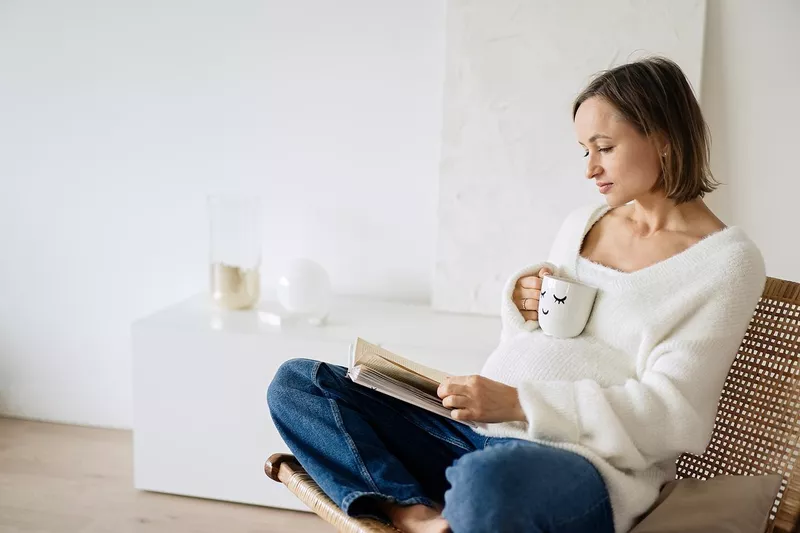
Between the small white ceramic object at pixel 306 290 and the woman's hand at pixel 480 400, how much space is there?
0.91 metres

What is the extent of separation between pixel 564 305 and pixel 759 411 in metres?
0.41

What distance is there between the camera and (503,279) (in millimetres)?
2307

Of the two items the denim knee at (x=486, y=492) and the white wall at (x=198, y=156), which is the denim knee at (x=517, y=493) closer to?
the denim knee at (x=486, y=492)

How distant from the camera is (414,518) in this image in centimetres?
133

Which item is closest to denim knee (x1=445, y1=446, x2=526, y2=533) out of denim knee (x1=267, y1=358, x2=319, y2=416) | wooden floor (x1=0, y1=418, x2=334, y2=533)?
denim knee (x1=267, y1=358, x2=319, y2=416)

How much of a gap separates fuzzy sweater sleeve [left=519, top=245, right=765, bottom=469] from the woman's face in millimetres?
213

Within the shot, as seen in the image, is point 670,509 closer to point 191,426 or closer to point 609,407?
point 609,407

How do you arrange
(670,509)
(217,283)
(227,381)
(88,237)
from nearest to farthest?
(670,509) → (227,381) → (217,283) → (88,237)

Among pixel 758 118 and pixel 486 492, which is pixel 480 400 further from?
pixel 758 118

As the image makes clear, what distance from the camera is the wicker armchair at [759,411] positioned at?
4.95ft

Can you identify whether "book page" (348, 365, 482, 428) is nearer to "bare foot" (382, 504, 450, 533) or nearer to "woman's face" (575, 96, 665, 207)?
"bare foot" (382, 504, 450, 533)

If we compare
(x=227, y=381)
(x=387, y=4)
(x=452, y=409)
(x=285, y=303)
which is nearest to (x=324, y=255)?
(x=285, y=303)

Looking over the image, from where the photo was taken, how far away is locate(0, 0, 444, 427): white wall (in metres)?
2.40

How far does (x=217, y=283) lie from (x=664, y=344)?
4.37 feet
